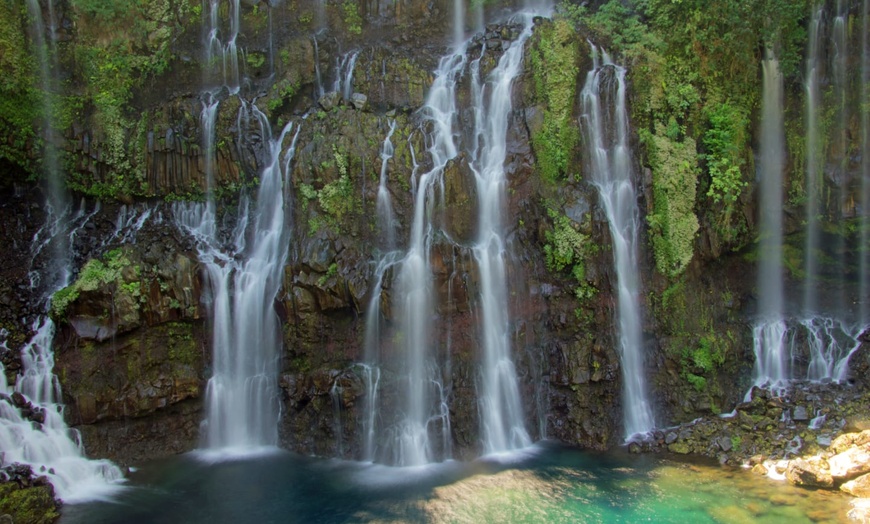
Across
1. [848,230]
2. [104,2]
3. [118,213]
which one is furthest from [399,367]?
[104,2]

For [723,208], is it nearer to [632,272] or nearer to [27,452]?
[632,272]

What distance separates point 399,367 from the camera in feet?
44.1

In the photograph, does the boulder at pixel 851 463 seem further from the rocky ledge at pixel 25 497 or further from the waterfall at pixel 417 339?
the rocky ledge at pixel 25 497

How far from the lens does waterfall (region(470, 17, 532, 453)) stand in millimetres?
13391

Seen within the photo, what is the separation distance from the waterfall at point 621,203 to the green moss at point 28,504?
1178 centimetres

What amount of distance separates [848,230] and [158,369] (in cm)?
1764

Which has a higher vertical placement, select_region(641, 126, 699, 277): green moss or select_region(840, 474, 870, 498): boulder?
select_region(641, 126, 699, 277): green moss

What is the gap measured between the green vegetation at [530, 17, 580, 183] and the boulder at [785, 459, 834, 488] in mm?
7857

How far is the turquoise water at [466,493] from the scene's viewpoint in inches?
409

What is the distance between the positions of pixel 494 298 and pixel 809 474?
7021mm

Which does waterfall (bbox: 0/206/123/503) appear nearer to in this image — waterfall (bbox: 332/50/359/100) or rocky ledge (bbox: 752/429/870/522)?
waterfall (bbox: 332/50/359/100)

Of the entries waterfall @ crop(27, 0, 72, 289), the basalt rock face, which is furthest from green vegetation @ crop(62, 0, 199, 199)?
waterfall @ crop(27, 0, 72, 289)

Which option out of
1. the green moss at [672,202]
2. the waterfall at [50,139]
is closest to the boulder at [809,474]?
the green moss at [672,202]

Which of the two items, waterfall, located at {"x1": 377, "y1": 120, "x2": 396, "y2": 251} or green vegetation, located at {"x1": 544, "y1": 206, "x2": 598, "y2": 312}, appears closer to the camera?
green vegetation, located at {"x1": 544, "y1": 206, "x2": 598, "y2": 312}
